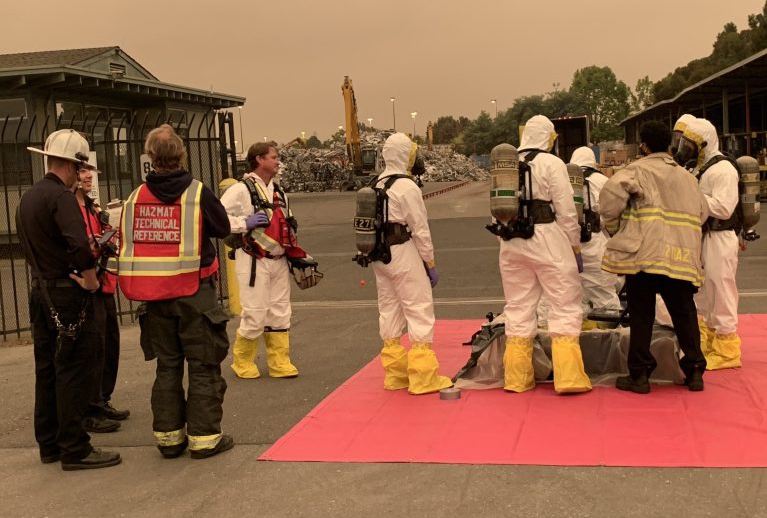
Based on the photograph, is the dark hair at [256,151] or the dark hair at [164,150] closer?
the dark hair at [164,150]

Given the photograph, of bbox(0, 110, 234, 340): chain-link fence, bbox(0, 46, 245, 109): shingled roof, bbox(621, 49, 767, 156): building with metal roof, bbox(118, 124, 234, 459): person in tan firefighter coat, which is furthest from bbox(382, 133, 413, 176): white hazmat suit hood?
bbox(621, 49, 767, 156): building with metal roof

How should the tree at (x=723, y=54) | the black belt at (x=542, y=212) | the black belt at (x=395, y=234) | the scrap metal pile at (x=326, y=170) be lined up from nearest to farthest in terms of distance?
the black belt at (x=542, y=212)
the black belt at (x=395, y=234)
the scrap metal pile at (x=326, y=170)
the tree at (x=723, y=54)

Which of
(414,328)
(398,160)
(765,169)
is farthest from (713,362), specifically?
(765,169)

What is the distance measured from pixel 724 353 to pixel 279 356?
3720 mm

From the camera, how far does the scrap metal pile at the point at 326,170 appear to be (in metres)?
57.2

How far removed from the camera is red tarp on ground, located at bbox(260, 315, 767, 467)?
4906 mm

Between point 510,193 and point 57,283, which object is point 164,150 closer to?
point 57,283

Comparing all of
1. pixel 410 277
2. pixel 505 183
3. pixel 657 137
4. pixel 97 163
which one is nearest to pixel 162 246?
pixel 410 277

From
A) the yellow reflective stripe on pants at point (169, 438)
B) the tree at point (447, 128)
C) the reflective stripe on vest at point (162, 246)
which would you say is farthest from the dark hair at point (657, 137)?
the tree at point (447, 128)

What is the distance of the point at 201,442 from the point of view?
5.28m

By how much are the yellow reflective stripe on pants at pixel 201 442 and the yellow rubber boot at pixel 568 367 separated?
251cm

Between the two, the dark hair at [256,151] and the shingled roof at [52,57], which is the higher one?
the shingled roof at [52,57]

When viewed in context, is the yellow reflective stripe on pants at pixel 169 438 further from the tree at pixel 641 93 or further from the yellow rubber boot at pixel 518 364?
the tree at pixel 641 93

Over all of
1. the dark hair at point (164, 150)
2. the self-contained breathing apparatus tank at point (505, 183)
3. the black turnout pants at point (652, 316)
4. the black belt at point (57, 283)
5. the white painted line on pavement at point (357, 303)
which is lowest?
the white painted line on pavement at point (357, 303)
